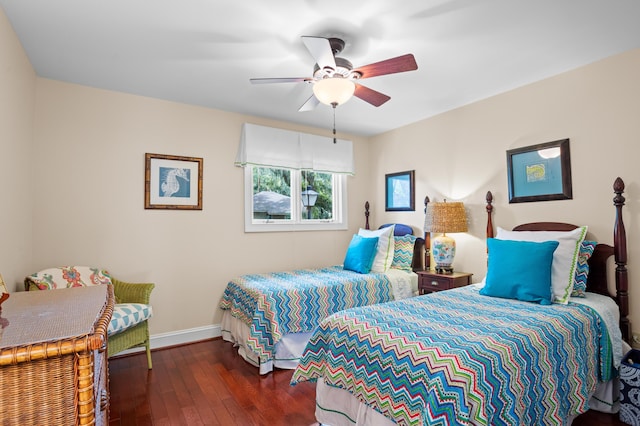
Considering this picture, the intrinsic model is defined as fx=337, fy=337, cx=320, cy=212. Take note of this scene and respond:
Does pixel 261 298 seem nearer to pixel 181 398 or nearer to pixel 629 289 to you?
pixel 181 398

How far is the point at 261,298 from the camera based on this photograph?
288 centimetres

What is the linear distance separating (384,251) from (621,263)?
80.2 inches

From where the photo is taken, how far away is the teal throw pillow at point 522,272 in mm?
2369

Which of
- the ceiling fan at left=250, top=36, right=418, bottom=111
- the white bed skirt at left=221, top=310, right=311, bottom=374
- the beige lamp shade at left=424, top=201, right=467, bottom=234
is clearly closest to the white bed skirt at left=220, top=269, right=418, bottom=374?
the white bed skirt at left=221, top=310, right=311, bottom=374

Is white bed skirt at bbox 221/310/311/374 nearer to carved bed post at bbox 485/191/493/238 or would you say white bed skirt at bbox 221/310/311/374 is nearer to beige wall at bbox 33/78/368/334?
beige wall at bbox 33/78/368/334

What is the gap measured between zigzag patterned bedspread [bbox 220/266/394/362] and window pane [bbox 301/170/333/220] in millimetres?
995

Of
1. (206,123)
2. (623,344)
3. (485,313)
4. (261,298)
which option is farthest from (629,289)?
(206,123)

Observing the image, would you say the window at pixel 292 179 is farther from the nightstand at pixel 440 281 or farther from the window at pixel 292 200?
the nightstand at pixel 440 281

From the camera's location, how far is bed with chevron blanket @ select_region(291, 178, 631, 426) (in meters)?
1.46

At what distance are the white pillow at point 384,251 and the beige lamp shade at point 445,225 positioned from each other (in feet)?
1.65

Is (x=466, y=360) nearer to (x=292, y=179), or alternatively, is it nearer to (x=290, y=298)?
(x=290, y=298)

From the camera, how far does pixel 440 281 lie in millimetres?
3408

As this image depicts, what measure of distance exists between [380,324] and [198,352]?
214cm

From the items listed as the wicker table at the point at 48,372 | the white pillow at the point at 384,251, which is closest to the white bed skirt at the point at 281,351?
the white pillow at the point at 384,251
